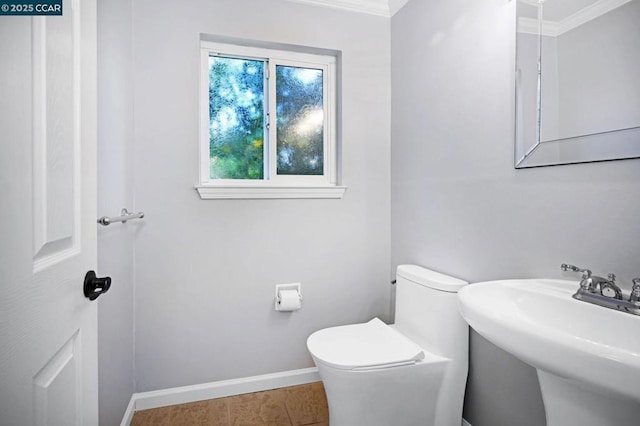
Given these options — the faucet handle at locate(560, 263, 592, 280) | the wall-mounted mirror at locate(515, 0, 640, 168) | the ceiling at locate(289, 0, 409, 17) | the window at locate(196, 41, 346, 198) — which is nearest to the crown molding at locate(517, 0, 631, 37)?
the wall-mounted mirror at locate(515, 0, 640, 168)

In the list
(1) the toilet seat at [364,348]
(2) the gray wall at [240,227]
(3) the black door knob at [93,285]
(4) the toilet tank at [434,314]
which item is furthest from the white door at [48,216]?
(4) the toilet tank at [434,314]

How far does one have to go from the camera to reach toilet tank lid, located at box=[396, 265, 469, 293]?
148cm

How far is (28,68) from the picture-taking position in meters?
0.57

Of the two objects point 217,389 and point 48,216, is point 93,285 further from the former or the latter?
point 217,389

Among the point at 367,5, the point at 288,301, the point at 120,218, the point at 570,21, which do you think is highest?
the point at 367,5

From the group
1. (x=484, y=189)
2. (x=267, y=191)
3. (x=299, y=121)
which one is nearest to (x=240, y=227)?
(x=267, y=191)

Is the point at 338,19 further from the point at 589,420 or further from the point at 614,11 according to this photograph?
the point at 589,420

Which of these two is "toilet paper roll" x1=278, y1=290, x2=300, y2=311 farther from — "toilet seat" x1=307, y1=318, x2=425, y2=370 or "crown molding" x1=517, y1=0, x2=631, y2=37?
"crown molding" x1=517, y1=0, x2=631, y2=37

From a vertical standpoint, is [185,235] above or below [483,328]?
above

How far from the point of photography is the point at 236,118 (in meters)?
2.04

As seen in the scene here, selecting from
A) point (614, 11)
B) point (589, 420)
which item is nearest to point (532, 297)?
point (589, 420)

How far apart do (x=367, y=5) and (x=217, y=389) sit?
2425 mm

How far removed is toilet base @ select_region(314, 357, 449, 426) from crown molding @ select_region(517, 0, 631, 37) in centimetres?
132

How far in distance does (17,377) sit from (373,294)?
1878 millimetres
